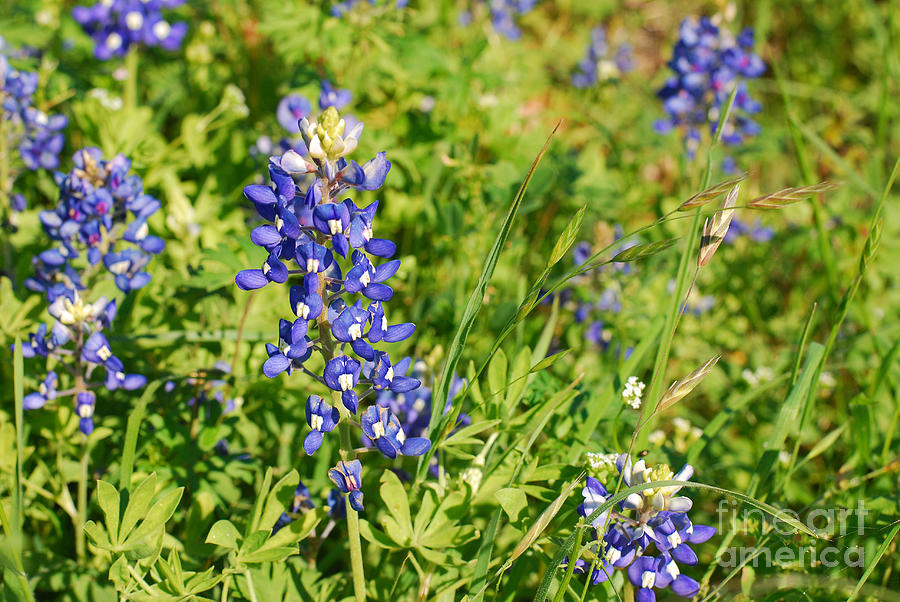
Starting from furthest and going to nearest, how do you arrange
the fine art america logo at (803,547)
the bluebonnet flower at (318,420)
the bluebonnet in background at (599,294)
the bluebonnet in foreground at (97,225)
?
the bluebonnet in background at (599,294), the bluebonnet in foreground at (97,225), the fine art america logo at (803,547), the bluebonnet flower at (318,420)

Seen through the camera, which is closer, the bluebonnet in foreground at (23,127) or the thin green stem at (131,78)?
the bluebonnet in foreground at (23,127)

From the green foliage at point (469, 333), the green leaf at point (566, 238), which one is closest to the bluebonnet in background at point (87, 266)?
the green foliage at point (469, 333)

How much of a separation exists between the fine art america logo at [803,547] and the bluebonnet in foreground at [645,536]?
0.28 metres

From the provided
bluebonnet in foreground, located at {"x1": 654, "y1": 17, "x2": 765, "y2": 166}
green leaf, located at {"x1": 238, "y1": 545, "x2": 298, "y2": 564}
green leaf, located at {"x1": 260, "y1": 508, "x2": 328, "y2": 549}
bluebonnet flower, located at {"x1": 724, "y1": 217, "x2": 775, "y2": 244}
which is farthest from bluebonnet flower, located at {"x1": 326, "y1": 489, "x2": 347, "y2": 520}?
bluebonnet flower, located at {"x1": 724, "y1": 217, "x2": 775, "y2": 244}

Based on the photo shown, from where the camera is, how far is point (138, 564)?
1.92m

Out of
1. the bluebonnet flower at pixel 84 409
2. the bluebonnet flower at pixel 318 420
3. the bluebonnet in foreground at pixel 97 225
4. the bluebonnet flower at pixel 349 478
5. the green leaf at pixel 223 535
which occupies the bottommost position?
the green leaf at pixel 223 535

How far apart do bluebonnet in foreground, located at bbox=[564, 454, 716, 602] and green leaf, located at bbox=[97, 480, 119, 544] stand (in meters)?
1.18

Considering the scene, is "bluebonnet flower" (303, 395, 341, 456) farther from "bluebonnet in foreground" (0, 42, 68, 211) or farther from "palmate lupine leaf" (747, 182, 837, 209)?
"bluebonnet in foreground" (0, 42, 68, 211)

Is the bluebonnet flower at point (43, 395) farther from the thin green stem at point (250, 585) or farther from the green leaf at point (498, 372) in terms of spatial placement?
the green leaf at point (498, 372)

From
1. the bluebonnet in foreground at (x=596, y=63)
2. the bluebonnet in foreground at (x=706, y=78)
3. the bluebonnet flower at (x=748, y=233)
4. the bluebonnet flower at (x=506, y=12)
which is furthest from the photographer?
the bluebonnet flower at (x=506, y=12)

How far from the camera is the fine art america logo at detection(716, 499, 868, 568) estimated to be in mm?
2137

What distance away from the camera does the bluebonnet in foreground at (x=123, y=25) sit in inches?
152

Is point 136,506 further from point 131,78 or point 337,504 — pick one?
point 131,78

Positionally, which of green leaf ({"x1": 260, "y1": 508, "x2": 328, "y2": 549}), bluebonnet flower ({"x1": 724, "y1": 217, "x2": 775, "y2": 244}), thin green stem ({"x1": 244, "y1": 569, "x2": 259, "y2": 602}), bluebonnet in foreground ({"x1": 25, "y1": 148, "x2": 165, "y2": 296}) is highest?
bluebonnet in foreground ({"x1": 25, "y1": 148, "x2": 165, "y2": 296})
